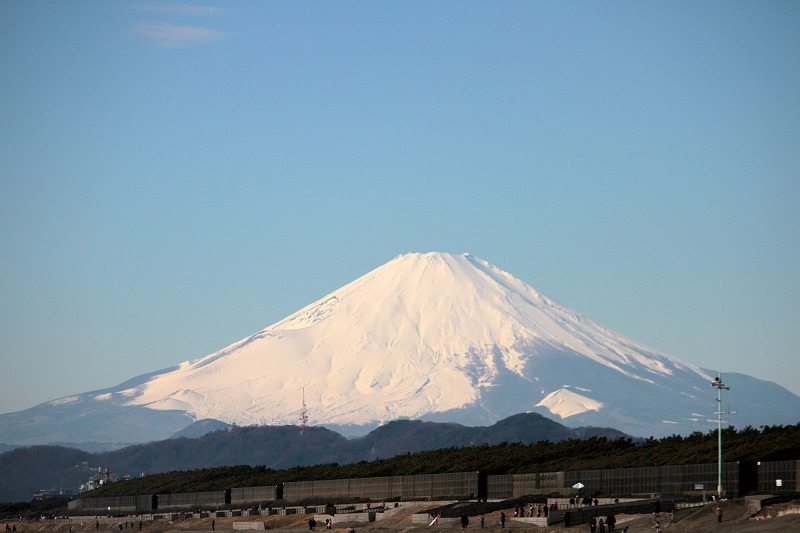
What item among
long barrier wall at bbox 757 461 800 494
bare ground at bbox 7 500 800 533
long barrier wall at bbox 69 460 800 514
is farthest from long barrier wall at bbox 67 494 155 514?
long barrier wall at bbox 757 461 800 494

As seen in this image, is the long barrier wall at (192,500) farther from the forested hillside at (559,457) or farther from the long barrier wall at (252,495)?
the forested hillside at (559,457)

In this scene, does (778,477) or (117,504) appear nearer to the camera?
(778,477)

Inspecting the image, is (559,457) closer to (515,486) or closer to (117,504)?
(515,486)

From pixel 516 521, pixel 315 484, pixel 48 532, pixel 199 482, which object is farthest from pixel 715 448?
pixel 199 482

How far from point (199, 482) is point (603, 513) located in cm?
9346

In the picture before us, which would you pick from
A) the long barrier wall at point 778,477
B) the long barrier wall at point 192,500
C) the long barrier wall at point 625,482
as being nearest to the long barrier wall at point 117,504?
the long barrier wall at point 192,500

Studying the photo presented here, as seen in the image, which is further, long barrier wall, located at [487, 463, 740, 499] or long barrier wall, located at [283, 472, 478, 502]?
long barrier wall, located at [283, 472, 478, 502]

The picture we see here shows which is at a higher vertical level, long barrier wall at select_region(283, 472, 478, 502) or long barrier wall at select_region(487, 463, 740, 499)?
long barrier wall at select_region(487, 463, 740, 499)

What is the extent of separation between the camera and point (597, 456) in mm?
106562

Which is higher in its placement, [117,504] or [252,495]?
[252,495]

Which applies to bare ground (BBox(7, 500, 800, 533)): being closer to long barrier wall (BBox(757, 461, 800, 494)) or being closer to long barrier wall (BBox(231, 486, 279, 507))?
long barrier wall (BBox(757, 461, 800, 494))

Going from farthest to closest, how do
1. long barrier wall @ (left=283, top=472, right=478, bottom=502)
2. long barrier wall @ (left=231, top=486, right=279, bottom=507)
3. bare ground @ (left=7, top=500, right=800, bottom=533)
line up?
1. long barrier wall @ (left=231, top=486, right=279, bottom=507)
2. long barrier wall @ (left=283, top=472, right=478, bottom=502)
3. bare ground @ (left=7, top=500, right=800, bottom=533)

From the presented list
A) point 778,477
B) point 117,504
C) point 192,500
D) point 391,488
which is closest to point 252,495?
point 192,500

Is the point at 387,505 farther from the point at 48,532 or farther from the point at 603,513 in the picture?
the point at 48,532
